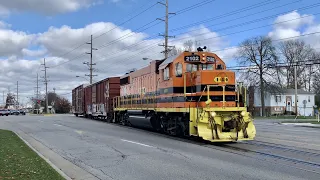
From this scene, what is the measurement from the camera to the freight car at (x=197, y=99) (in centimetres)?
1355

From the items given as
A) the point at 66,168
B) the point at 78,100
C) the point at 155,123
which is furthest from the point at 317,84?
the point at 66,168

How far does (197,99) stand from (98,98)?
22091 mm

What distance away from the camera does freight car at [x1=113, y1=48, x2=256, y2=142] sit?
13555mm

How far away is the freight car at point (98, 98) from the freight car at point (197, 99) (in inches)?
417

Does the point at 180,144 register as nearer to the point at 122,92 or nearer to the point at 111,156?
the point at 111,156

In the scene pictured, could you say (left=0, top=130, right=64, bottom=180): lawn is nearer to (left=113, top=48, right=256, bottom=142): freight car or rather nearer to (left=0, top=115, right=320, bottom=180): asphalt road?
(left=0, top=115, right=320, bottom=180): asphalt road

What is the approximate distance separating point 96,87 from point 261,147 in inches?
1012

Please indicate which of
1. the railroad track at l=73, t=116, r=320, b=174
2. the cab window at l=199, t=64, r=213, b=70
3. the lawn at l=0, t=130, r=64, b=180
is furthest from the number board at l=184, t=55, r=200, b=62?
the lawn at l=0, t=130, r=64, b=180

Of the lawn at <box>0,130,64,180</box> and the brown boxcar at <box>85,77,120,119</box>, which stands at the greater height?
the brown boxcar at <box>85,77,120,119</box>

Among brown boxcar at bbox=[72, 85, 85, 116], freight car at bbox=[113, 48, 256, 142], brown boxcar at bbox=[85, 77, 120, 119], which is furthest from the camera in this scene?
brown boxcar at bbox=[72, 85, 85, 116]

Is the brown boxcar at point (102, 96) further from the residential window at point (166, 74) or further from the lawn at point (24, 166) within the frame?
the lawn at point (24, 166)

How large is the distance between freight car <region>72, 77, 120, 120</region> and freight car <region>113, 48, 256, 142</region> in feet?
34.7

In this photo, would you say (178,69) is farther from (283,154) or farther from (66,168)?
(66,168)

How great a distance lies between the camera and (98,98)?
34.9m
